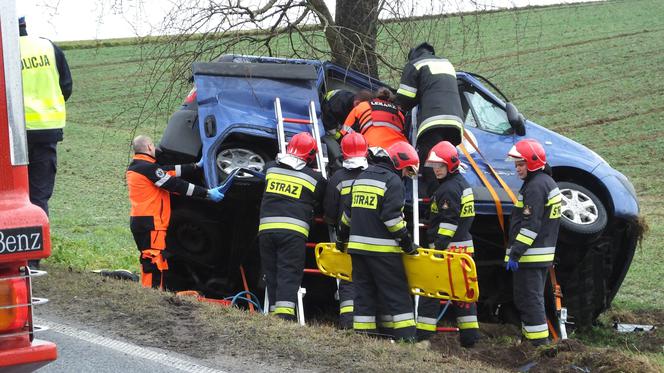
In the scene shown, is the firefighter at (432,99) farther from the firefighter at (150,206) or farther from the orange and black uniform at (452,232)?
the firefighter at (150,206)

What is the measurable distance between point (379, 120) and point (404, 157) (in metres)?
1.17

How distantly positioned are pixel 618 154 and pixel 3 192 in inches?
843

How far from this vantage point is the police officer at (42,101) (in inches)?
293

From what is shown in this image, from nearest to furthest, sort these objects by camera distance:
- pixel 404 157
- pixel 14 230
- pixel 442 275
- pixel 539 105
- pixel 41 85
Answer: pixel 14 230 < pixel 41 85 < pixel 442 275 < pixel 404 157 < pixel 539 105

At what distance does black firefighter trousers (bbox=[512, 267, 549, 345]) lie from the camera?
901 centimetres

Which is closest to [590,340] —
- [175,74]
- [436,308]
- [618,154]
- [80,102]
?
[436,308]

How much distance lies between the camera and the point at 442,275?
821cm

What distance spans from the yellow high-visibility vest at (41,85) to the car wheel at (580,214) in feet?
16.1

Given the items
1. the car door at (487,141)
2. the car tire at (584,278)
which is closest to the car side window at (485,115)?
the car door at (487,141)

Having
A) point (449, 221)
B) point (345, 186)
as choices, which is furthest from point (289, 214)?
point (449, 221)

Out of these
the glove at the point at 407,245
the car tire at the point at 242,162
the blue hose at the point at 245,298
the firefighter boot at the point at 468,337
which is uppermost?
the car tire at the point at 242,162

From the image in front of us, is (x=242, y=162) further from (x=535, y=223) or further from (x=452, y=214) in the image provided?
(x=535, y=223)

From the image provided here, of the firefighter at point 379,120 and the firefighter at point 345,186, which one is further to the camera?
the firefighter at point 379,120

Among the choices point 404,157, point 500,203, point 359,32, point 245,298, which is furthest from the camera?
point 359,32
